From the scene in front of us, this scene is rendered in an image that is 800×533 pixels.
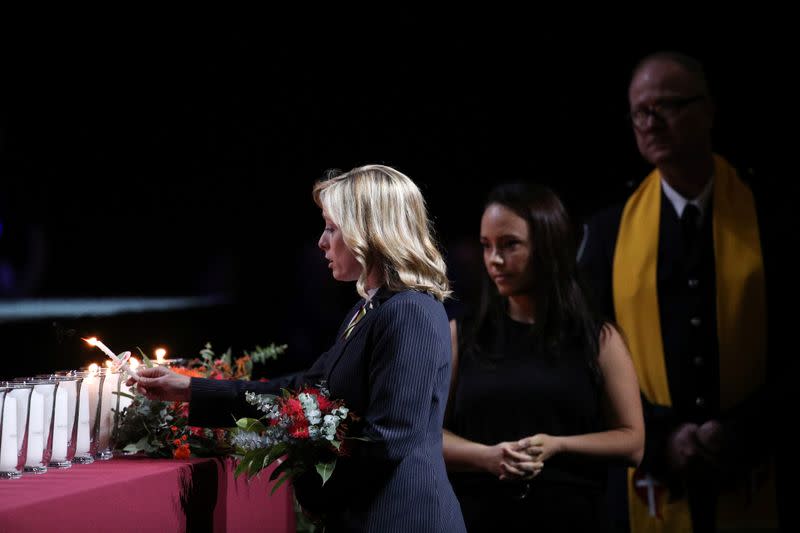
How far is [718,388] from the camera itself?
118 inches

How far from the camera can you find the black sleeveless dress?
246 cm

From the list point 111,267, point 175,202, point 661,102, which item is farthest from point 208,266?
point 661,102

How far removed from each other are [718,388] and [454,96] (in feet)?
5.77

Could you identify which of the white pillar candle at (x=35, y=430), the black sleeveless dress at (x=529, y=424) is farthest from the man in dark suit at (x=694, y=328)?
the white pillar candle at (x=35, y=430)

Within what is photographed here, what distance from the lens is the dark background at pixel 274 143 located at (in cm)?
323

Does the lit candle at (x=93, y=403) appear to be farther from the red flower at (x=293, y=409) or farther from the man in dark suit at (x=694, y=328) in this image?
the man in dark suit at (x=694, y=328)

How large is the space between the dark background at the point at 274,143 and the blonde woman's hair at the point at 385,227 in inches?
46.4

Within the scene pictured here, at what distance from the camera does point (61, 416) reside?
79.3 inches

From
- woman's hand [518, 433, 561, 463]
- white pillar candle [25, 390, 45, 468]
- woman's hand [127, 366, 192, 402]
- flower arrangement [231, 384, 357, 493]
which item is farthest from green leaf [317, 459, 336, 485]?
woman's hand [518, 433, 561, 463]

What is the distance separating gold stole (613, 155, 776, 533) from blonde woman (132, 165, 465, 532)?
1277 mm

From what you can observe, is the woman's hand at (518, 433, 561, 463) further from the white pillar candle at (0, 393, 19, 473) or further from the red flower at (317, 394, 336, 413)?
the white pillar candle at (0, 393, 19, 473)

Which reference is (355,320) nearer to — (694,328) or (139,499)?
(139,499)

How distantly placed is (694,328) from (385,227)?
4.90 ft

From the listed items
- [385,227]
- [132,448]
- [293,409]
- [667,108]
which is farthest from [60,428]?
[667,108]
